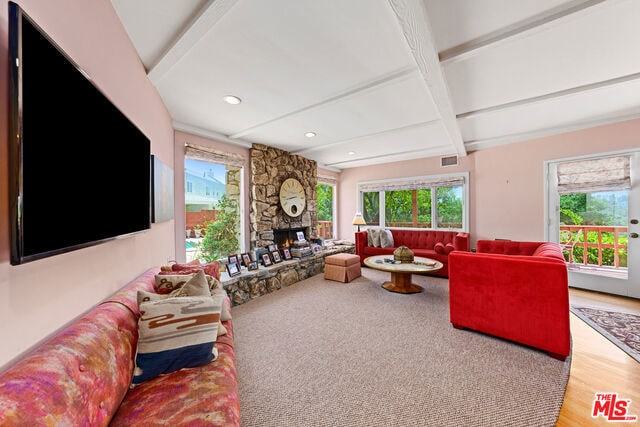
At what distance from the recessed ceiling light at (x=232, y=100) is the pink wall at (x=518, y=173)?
4.21m

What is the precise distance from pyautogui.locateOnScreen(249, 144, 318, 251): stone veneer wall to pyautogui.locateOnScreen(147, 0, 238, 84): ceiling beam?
82.6 inches

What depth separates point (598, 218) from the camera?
3467 millimetres

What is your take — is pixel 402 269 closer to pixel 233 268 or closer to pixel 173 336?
pixel 233 268

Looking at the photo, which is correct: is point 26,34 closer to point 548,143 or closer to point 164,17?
point 164,17

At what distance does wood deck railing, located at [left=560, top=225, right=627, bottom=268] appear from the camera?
3352 mm

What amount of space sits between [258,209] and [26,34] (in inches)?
132

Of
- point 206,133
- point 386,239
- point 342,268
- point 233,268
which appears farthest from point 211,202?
point 386,239

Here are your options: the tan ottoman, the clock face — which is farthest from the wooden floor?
the clock face

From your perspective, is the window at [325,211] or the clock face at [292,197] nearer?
the clock face at [292,197]

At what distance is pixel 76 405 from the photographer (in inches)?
30.3

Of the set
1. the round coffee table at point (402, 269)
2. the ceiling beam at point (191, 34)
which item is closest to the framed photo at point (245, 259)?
the round coffee table at point (402, 269)

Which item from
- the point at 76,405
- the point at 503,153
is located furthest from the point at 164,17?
the point at 503,153

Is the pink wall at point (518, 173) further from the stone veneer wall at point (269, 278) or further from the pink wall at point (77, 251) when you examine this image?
the pink wall at point (77, 251)

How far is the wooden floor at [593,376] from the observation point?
4.65ft
